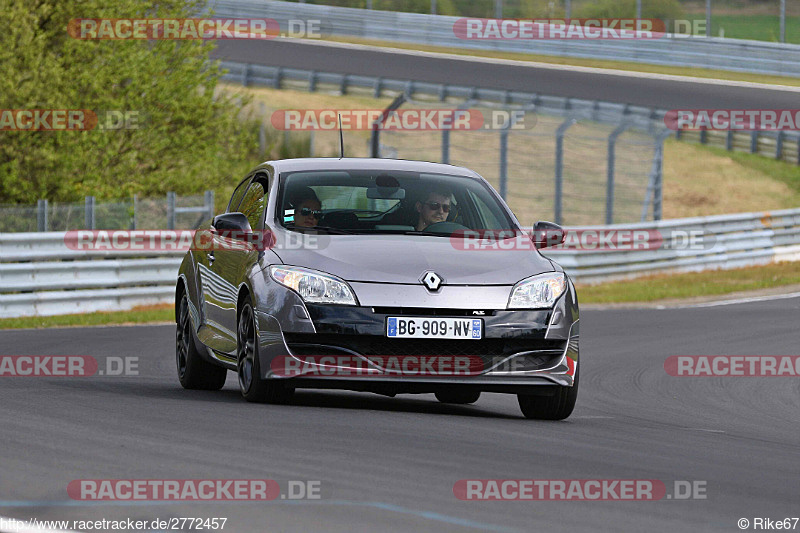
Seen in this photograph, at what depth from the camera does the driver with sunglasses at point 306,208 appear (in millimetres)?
9602

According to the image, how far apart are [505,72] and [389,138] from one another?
4.44 metres

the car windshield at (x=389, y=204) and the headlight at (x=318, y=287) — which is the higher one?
the car windshield at (x=389, y=204)

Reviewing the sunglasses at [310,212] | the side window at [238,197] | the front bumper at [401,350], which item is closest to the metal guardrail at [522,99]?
the side window at [238,197]

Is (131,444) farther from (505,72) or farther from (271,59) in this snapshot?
(271,59)

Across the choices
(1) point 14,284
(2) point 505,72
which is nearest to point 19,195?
(1) point 14,284

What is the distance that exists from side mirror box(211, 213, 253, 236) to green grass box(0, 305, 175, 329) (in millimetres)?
8982

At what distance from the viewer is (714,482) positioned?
6.73 metres

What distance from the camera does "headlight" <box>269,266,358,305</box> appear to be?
8695 mm

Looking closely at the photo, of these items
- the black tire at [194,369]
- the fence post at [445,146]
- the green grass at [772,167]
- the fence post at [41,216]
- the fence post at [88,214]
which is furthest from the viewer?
the green grass at [772,167]

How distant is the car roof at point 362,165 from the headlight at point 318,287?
1.46 m

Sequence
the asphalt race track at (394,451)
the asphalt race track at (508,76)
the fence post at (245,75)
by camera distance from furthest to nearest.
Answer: the fence post at (245,75), the asphalt race track at (508,76), the asphalt race track at (394,451)

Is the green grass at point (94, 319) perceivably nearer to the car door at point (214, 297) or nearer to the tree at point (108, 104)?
the tree at point (108, 104)

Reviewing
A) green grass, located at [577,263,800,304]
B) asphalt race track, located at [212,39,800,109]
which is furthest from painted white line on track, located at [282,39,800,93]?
green grass, located at [577,263,800,304]

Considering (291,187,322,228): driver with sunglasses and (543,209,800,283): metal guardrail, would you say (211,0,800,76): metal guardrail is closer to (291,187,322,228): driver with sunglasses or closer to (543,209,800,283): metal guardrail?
(543,209,800,283): metal guardrail
